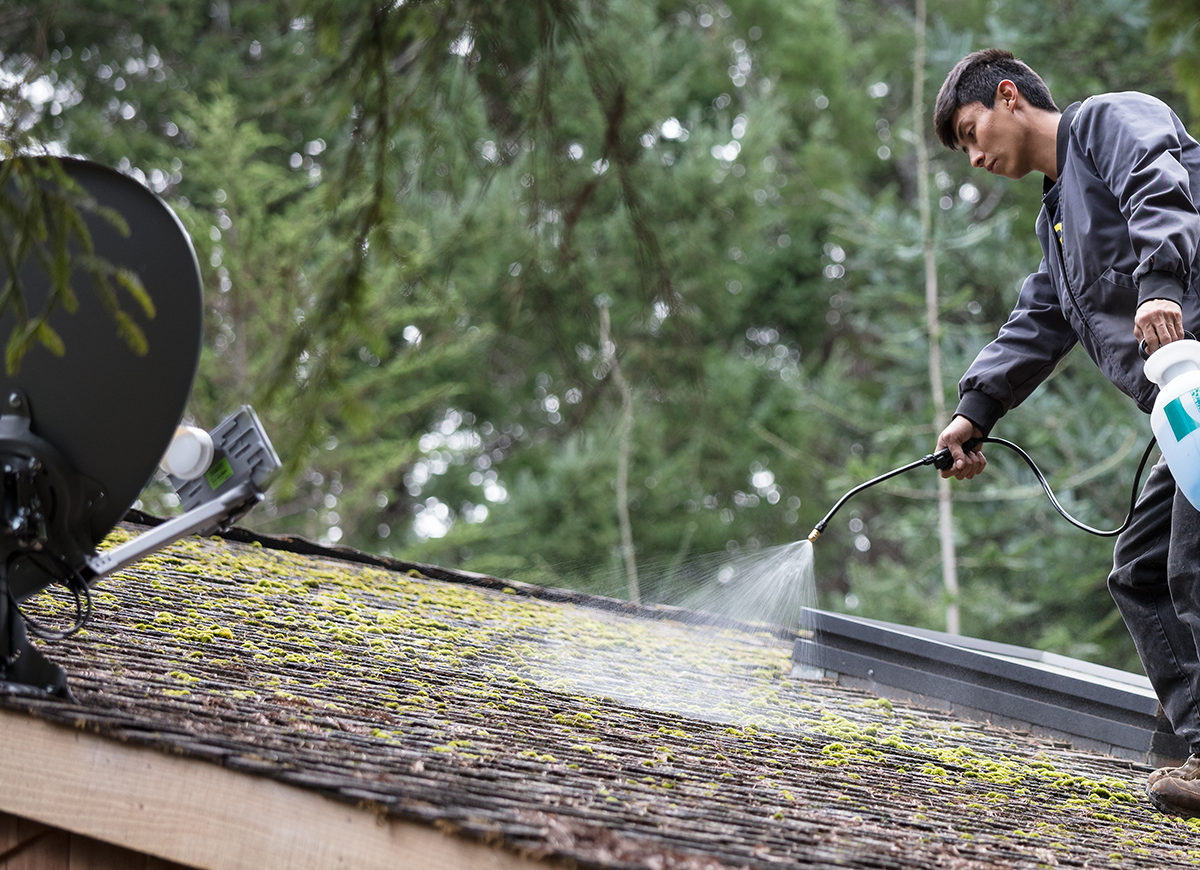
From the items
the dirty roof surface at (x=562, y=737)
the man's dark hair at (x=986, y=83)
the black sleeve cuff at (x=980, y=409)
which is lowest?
the dirty roof surface at (x=562, y=737)

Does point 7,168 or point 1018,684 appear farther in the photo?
point 1018,684

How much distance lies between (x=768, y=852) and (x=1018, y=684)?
281cm

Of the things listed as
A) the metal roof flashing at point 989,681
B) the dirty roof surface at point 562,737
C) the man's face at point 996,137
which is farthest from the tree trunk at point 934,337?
the man's face at point 996,137

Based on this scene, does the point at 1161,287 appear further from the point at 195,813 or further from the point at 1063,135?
the point at 195,813

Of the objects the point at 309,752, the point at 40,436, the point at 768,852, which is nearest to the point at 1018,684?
the point at 768,852

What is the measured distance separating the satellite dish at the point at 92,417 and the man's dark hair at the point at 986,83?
2114mm

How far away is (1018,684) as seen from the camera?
431 centimetres

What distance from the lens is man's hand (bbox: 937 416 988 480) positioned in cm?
336

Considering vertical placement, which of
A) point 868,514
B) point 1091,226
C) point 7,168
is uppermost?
point 868,514

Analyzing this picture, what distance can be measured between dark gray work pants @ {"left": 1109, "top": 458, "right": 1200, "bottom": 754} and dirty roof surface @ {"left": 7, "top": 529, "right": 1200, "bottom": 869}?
30cm

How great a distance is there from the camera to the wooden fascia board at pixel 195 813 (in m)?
1.70

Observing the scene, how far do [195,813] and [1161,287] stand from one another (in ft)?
7.33

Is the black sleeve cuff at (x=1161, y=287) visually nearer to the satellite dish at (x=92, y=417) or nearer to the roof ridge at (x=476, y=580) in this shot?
the satellite dish at (x=92, y=417)

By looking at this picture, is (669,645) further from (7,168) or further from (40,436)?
(7,168)
